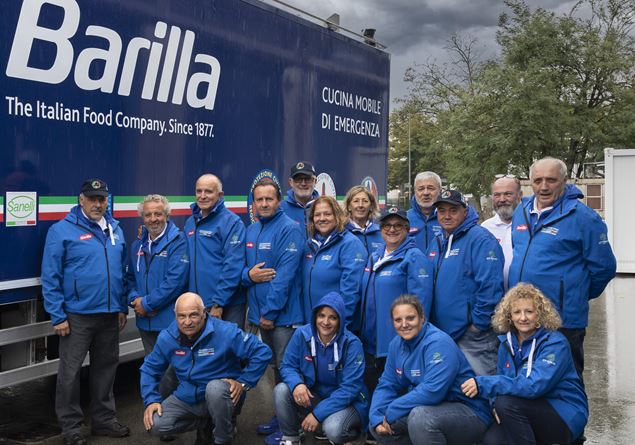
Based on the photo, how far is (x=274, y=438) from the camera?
4.96 meters

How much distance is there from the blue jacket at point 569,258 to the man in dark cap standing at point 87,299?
2.65 meters

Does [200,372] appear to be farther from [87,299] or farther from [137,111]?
[137,111]

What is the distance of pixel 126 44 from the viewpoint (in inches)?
199

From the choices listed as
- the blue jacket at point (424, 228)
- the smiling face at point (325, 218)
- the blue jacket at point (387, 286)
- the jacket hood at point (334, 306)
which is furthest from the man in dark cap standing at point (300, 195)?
the jacket hood at point (334, 306)

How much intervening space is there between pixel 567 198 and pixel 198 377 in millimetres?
2487

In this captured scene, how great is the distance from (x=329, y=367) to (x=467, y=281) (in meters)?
0.99

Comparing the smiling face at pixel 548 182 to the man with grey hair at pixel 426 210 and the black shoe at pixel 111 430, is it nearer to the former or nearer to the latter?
the man with grey hair at pixel 426 210

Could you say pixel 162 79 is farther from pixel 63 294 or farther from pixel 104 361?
pixel 104 361

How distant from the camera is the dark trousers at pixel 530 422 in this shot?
13.2 ft

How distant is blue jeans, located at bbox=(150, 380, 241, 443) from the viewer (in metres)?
4.60

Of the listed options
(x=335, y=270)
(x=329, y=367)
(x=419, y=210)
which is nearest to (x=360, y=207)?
(x=419, y=210)

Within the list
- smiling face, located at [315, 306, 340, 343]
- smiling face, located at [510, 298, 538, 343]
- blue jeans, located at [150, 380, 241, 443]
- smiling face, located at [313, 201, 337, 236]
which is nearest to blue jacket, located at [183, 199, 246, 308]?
smiling face, located at [313, 201, 337, 236]

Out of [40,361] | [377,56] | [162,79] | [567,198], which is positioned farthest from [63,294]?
[377,56]

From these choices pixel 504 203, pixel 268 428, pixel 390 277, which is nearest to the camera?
pixel 390 277
